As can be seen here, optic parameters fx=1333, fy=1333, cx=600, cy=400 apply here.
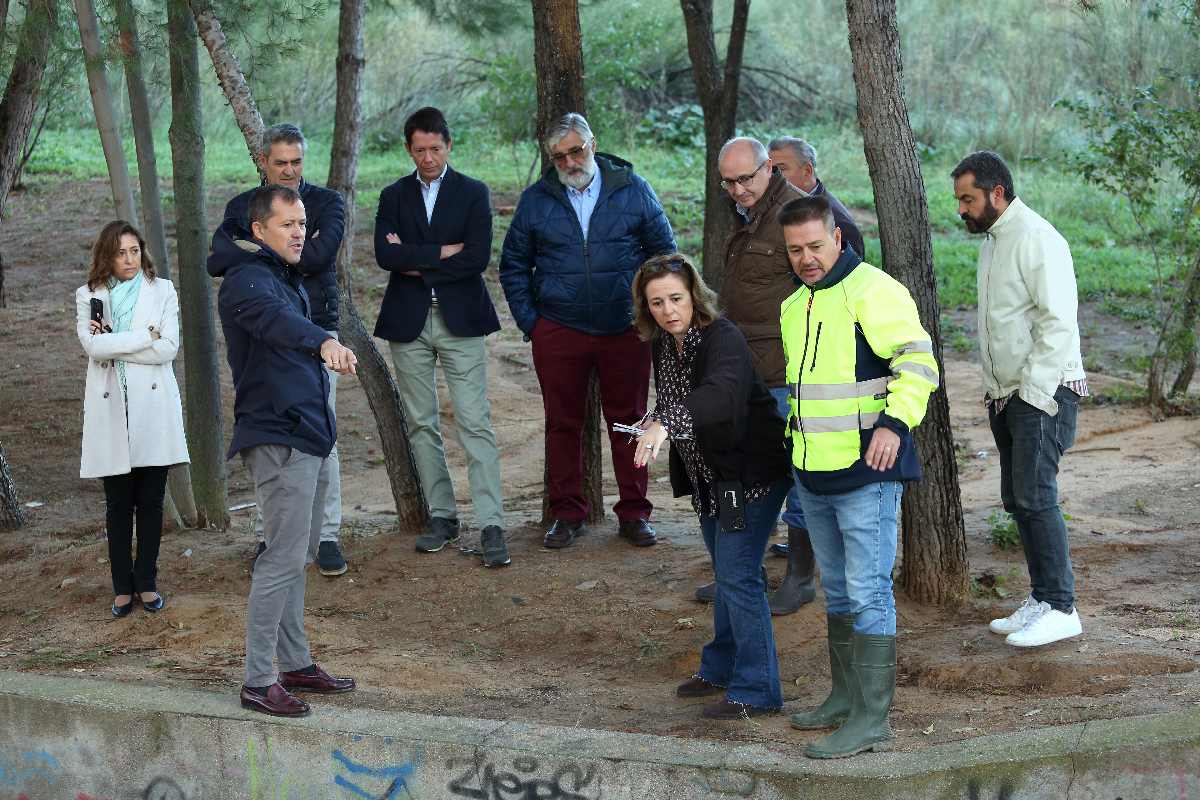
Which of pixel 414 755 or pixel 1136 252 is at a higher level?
pixel 1136 252

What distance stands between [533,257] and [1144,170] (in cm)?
636

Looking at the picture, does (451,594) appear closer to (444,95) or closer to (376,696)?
(376,696)

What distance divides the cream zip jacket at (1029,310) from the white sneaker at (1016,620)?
2.62 ft

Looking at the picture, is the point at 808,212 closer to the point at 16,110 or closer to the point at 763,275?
the point at 763,275

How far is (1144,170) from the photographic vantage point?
10.7m

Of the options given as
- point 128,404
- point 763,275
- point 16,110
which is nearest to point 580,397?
point 763,275

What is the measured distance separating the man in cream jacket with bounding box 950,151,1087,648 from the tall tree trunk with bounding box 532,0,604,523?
253 cm

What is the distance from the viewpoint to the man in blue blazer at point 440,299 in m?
6.52

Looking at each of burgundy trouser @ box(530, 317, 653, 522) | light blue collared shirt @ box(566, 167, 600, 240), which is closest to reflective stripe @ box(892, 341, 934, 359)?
burgundy trouser @ box(530, 317, 653, 522)

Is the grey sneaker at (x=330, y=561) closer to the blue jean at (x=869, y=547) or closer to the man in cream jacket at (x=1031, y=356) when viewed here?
the blue jean at (x=869, y=547)

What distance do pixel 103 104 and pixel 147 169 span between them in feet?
1.58

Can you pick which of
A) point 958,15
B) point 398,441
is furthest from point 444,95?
point 398,441

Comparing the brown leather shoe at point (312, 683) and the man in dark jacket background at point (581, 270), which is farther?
the man in dark jacket background at point (581, 270)

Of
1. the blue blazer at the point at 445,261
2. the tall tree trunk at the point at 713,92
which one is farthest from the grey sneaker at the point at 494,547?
the tall tree trunk at the point at 713,92
